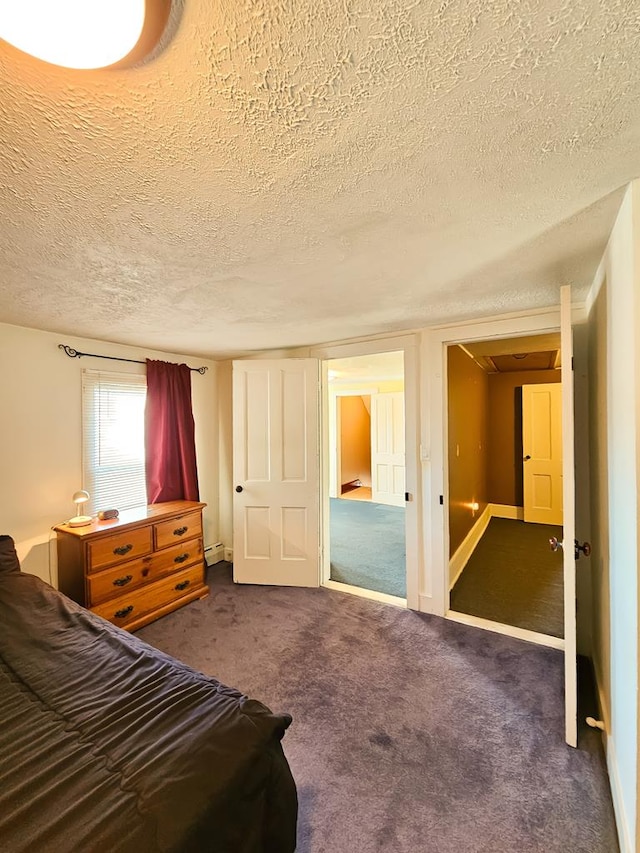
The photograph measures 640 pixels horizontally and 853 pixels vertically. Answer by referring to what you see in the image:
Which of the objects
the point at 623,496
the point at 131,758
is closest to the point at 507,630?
the point at 623,496

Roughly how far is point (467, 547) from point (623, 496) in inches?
118

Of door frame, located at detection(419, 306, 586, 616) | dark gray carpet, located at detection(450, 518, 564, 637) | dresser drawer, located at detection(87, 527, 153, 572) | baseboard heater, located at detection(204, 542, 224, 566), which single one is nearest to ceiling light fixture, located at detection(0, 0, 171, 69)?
door frame, located at detection(419, 306, 586, 616)

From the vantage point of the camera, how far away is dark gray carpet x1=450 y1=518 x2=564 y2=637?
107 inches

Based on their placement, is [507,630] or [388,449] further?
[388,449]

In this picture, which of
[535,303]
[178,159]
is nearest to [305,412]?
[535,303]

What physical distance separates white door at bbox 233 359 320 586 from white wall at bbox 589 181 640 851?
85.4 inches

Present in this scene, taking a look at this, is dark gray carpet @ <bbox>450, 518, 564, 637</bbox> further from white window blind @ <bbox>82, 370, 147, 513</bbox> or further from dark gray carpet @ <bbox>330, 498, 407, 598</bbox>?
white window blind @ <bbox>82, 370, 147, 513</bbox>

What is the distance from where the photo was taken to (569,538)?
1.56 metres

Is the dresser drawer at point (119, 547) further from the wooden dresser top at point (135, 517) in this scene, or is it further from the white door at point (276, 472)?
the white door at point (276, 472)

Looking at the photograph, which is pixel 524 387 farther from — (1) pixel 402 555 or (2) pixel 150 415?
(2) pixel 150 415

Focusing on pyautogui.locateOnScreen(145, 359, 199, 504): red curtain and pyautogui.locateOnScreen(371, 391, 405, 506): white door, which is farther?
pyautogui.locateOnScreen(371, 391, 405, 506): white door

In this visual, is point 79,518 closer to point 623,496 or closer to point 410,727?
point 410,727

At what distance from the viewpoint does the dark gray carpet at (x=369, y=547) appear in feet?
11.3

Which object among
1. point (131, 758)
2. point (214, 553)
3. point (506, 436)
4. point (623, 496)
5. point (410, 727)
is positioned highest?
point (506, 436)
